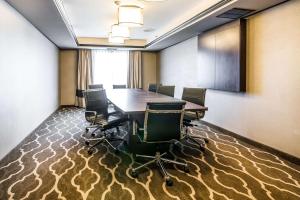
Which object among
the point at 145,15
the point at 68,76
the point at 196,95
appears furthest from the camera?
the point at 68,76

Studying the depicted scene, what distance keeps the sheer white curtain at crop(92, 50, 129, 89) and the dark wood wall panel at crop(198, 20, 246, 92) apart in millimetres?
4205

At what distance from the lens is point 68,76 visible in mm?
8461

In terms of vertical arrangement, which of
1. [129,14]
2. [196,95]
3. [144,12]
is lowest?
[196,95]

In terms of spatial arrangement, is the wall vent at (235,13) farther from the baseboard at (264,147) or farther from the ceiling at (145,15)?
the baseboard at (264,147)

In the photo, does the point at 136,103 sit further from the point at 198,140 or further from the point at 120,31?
the point at 120,31

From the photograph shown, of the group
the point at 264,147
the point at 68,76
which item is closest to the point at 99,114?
the point at 264,147

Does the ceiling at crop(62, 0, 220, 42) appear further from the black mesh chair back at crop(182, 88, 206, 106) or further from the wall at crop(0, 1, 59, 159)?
the black mesh chair back at crop(182, 88, 206, 106)

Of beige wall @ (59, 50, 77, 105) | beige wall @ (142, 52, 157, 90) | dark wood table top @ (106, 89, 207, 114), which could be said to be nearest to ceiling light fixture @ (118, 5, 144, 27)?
dark wood table top @ (106, 89, 207, 114)

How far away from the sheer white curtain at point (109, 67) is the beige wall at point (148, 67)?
0.73 meters

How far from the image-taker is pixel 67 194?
2.25 meters

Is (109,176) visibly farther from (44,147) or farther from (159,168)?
(44,147)

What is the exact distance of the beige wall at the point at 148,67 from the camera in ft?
30.1

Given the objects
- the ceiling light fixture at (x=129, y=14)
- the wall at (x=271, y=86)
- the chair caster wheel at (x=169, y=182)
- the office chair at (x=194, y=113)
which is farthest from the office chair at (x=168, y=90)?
the chair caster wheel at (x=169, y=182)

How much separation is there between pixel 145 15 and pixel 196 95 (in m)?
2.29
